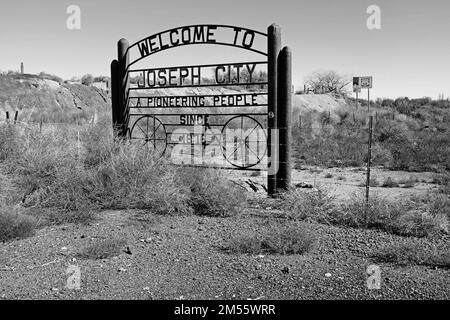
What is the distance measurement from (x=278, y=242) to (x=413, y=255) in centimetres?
158

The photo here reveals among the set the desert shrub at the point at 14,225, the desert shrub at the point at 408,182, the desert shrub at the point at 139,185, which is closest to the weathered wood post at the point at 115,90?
the desert shrub at the point at 139,185

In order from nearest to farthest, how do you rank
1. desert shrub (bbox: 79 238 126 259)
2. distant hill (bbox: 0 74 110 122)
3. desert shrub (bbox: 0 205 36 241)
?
desert shrub (bbox: 79 238 126 259) < desert shrub (bbox: 0 205 36 241) < distant hill (bbox: 0 74 110 122)

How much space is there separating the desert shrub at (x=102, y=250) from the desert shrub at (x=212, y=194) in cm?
201

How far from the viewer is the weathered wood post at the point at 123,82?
10.6m

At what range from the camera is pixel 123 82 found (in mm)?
10641

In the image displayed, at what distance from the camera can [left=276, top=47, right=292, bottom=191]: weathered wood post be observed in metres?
8.21

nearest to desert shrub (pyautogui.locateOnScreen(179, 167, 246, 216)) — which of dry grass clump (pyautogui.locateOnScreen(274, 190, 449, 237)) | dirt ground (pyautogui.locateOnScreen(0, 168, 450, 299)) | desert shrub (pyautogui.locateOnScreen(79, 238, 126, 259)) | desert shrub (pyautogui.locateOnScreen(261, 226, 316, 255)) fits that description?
dirt ground (pyautogui.locateOnScreen(0, 168, 450, 299))

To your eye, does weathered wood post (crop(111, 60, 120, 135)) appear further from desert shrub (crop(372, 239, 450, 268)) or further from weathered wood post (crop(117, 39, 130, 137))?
desert shrub (crop(372, 239, 450, 268))

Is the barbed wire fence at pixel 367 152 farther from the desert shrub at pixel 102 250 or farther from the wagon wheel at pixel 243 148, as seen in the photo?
the desert shrub at pixel 102 250

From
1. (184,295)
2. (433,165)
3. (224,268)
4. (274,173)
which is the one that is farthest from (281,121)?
(433,165)

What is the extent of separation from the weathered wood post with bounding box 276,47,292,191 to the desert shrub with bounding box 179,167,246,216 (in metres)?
0.85

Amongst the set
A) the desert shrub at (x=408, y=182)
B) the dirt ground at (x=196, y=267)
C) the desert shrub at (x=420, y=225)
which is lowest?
the dirt ground at (x=196, y=267)

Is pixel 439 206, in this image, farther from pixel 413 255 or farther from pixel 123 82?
pixel 123 82

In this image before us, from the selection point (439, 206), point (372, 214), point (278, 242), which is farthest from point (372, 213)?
point (278, 242)
